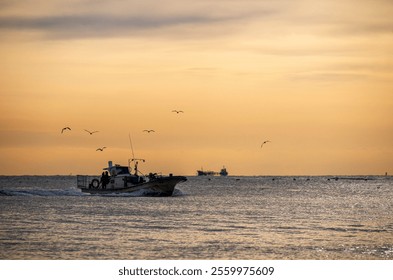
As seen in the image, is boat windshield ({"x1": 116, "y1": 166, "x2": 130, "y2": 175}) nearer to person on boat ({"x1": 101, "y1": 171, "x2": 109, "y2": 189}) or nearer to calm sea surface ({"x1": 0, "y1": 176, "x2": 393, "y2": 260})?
person on boat ({"x1": 101, "y1": 171, "x2": 109, "y2": 189})

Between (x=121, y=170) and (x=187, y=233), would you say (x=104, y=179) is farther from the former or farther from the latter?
(x=187, y=233)

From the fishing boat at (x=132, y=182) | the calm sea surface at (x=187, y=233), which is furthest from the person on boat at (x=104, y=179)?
the calm sea surface at (x=187, y=233)

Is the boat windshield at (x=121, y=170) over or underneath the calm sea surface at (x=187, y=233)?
over

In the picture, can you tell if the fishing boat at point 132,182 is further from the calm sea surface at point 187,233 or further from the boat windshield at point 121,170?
the calm sea surface at point 187,233

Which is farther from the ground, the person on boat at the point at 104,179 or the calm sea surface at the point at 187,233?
the person on boat at the point at 104,179

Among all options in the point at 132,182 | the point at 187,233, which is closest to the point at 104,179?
the point at 132,182

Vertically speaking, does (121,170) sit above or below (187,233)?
above

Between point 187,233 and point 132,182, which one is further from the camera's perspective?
point 132,182

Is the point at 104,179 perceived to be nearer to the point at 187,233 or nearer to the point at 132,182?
the point at 132,182

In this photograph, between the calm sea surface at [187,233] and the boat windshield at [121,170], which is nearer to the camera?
the calm sea surface at [187,233]

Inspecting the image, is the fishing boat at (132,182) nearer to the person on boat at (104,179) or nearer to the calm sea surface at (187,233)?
the person on boat at (104,179)

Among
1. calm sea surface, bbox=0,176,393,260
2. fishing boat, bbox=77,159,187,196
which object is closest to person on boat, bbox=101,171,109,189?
fishing boat, bbox=77,159,187,196
